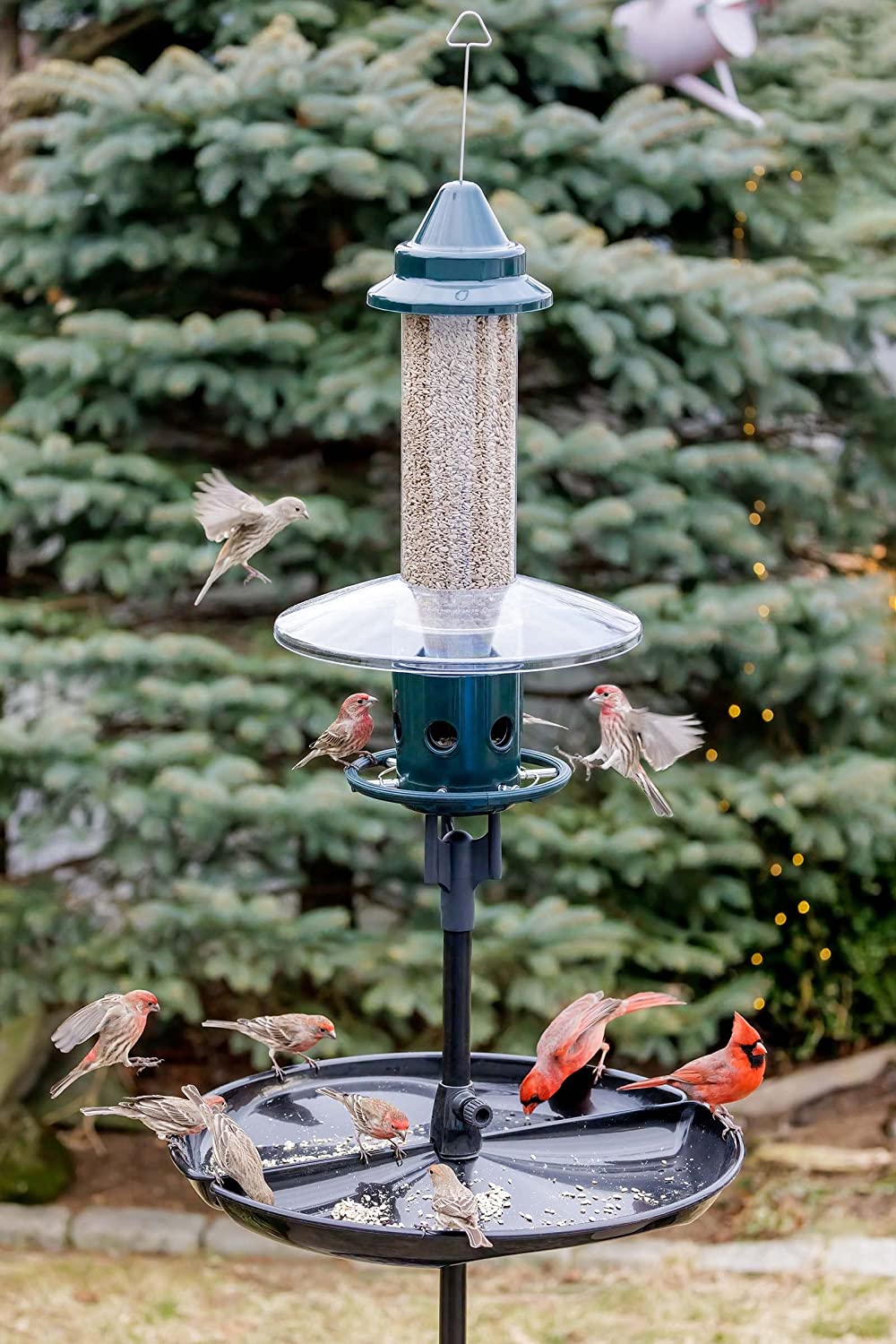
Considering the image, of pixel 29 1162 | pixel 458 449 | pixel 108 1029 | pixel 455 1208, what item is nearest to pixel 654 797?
pixel 458 449

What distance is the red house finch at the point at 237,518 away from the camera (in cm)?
292

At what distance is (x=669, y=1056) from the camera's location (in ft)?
17.5

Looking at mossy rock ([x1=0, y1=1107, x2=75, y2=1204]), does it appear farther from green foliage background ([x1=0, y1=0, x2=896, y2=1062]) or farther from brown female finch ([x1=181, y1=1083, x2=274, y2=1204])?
brown female finch ([x1=181, y1=1083, x2=274, y2=1204])

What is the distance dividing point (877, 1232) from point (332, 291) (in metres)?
3.17

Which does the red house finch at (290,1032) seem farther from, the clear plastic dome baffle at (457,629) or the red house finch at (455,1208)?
the clear plastic dome baffle at (457,629)

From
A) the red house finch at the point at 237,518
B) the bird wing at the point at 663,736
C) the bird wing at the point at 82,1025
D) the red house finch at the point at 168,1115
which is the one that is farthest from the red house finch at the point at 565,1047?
the red house finch at the point at 237,518

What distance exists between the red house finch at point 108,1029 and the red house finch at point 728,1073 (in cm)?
78

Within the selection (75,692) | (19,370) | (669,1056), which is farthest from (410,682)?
(75,692)

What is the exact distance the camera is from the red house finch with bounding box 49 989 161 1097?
2.76 meters

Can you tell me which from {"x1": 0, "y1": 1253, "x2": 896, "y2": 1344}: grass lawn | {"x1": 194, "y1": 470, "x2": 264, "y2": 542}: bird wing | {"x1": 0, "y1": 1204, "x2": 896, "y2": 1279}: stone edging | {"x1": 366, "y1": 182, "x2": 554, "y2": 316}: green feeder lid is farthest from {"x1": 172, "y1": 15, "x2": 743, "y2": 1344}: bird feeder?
{"x1": 0, "y1": 1204, "x2": 896, "y2": 1279}: stone edging

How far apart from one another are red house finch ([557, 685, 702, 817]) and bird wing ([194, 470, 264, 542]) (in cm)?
60

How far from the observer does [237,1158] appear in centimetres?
245

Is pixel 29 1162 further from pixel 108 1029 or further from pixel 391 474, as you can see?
pixel 108 1029

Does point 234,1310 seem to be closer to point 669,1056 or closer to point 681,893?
point 669,1056
